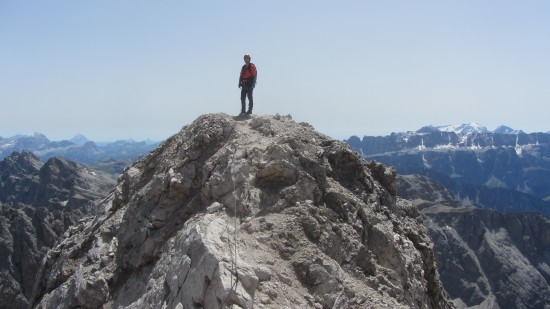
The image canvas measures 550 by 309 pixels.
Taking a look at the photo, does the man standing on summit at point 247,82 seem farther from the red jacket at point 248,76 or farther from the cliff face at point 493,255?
the cliff face at point 493,255

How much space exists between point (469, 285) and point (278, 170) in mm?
163029

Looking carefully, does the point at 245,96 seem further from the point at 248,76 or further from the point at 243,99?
the point at 248,76

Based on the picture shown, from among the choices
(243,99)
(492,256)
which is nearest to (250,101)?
(243,99)

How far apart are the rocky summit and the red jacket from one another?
2366mm

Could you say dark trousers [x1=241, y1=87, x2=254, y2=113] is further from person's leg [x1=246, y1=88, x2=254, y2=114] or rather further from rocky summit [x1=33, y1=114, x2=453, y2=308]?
rocky summit [x1=33, y1=114, x2=453, y2=308]

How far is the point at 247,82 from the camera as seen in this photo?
85.2 ft

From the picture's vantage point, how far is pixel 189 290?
14.0 meters

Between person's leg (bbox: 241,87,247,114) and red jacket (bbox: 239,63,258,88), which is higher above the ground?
red jacket (bbox: 239,63,258,88)

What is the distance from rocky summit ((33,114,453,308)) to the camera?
Result: 14.8m

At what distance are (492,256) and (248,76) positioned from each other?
175 m

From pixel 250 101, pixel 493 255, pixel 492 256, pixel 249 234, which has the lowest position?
pixel 492 256

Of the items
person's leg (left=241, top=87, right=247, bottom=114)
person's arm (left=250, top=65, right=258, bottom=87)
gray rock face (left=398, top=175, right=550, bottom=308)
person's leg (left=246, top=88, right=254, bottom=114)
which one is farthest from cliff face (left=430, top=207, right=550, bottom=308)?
person's arm (left=250, top=65, right=258, bottom=87)

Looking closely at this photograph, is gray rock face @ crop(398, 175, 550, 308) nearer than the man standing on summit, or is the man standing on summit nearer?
the man standing on summit

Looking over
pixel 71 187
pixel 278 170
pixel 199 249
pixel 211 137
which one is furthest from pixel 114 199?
pixel 71 187
